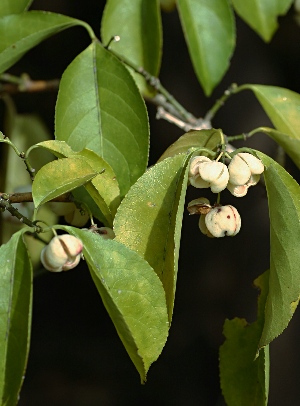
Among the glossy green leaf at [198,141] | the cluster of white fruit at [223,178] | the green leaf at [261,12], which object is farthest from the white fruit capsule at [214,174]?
the green leaf at [261,12]

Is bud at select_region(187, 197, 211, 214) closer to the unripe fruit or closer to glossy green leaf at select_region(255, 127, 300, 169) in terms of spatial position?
the unripe fruit

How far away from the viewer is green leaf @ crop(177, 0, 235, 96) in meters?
1.13

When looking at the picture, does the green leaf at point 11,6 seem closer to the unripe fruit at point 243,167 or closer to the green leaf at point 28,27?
the green leaf at point 28,27

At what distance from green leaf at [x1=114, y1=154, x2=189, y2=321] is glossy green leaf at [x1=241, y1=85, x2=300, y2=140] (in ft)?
0.93

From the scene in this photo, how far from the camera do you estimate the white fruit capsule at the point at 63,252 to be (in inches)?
28.3

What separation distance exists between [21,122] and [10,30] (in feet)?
1.50

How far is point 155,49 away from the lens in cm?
110

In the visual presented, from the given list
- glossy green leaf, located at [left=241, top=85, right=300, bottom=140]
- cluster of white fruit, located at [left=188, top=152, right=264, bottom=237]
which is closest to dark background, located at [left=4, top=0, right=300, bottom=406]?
glossy green leaf, located at [left=241, top=85, right=300, bottom=140]

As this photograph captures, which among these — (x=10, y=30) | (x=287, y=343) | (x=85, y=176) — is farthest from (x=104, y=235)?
(x=287, y=343)

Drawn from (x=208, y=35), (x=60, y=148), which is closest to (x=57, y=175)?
(x=60, y=148)

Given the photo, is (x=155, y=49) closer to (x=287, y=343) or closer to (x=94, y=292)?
(x=94, y=292)

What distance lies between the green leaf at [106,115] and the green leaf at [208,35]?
9.2 inches

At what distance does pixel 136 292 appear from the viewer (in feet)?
2.36

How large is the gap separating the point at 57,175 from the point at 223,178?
0.66 feet
